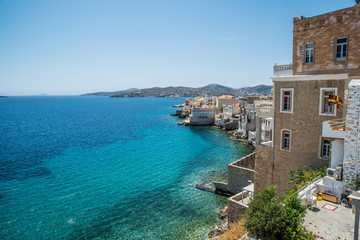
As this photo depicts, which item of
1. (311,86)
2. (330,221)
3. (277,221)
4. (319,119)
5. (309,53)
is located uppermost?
(309,53)

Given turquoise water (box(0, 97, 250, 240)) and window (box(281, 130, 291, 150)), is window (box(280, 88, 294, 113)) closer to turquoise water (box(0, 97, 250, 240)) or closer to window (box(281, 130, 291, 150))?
window (box(281, 130, 291, 150))

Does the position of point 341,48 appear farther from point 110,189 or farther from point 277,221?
point 110,189

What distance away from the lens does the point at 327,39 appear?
1452 cm

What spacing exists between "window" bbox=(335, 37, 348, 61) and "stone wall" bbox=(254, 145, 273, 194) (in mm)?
7181

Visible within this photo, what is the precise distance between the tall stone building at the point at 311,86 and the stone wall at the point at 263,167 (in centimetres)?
10

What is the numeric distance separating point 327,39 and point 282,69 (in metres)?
3.17

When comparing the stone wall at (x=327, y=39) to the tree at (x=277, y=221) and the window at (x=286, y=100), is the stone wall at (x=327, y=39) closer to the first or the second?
the window at (x=286, y=100)

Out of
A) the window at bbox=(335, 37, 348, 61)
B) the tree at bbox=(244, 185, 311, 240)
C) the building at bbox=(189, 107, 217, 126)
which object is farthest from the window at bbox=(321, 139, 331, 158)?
the building at bbox=(189, 107, 217, 126)

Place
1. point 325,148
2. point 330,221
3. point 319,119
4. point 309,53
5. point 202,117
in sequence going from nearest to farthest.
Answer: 1. point 330,221
2. point 319,119
3. point 325,148
4. point 309,53
5. point 202,117

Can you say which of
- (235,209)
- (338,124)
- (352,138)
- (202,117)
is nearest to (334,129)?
(338,124)

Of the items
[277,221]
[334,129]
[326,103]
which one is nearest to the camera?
[277,221]

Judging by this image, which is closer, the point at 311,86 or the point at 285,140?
the point at 311,86

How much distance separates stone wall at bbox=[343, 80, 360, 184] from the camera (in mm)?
10477

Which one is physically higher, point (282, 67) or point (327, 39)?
point (327, 39)
